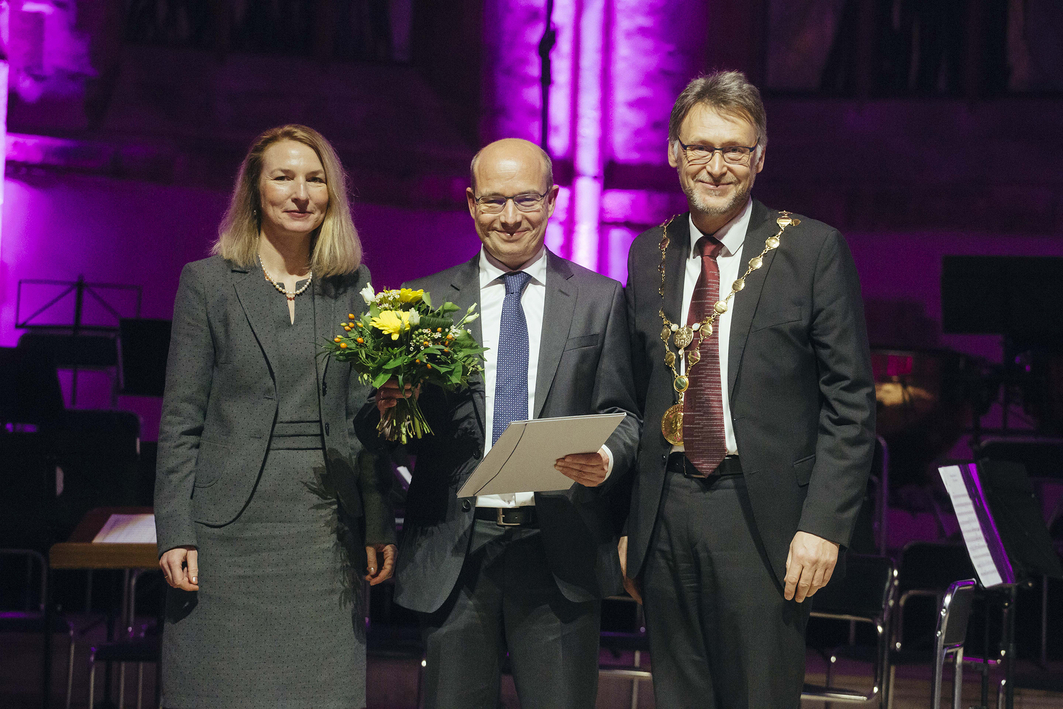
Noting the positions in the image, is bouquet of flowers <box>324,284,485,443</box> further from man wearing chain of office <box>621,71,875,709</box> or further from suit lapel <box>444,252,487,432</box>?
man wearing chain of office <box>621,71,875,709</box>

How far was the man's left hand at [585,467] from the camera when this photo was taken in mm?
2410

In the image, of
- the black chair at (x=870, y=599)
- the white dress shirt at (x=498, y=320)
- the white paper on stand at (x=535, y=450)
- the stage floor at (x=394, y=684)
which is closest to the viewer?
the white paper on stand at (x=535, y=450)

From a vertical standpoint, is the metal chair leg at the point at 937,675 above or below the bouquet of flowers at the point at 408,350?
below

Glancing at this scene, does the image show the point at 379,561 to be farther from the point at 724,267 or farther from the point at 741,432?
the point at 724,267

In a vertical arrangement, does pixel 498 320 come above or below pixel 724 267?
below

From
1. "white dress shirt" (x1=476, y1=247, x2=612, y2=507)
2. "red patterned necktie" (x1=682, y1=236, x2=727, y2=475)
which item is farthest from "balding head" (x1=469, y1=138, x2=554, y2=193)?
"red patterned necktie" (x1=682, y1=236, x2=727, y2=475)

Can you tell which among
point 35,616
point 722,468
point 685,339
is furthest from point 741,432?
point 35,616

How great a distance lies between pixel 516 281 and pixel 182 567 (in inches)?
44.4

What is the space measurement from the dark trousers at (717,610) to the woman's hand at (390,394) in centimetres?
66

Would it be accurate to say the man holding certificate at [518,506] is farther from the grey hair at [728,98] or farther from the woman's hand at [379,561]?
the grey hair at [728,98]

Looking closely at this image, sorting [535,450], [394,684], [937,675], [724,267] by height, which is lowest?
[394,684]

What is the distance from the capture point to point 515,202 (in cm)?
267

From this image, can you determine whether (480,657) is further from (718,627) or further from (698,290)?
(698,290)

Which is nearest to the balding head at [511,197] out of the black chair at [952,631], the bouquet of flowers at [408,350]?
the bouquet of flowers at [408,350]
